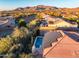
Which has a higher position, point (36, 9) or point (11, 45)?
point (36, 9)

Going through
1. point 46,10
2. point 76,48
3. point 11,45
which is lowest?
point 11,45

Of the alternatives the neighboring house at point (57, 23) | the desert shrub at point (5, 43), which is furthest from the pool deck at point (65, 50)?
the desert shrub at point (5, 43)

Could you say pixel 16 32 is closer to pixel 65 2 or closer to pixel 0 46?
pixel 0 46

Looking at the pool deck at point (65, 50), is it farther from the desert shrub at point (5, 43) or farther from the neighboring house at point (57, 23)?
the desert shrub at point (5, 43)

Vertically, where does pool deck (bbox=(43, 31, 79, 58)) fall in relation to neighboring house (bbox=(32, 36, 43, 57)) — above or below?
above

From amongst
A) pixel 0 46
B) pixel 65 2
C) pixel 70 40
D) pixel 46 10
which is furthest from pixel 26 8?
pixel 0 46

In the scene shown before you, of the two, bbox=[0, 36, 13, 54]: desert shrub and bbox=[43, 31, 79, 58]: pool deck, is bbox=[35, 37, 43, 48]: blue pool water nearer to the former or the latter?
bbox=[0, 36, 13, 54]: desert shrub

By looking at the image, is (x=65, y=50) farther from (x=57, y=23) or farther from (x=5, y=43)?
(x=5, y=43)

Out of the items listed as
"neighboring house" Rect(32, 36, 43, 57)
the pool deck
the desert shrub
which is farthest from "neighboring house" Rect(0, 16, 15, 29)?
the pool deck
